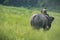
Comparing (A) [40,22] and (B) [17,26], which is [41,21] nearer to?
(A) [40,22]

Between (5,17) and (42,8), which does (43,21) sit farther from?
(5,17)

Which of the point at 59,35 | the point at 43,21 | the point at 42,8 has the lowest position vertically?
the point at 59,35

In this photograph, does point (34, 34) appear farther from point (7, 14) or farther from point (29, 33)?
point (7, 14)

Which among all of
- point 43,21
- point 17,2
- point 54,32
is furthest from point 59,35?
point 17,2

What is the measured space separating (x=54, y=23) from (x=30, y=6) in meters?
0.37

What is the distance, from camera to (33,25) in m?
2.51

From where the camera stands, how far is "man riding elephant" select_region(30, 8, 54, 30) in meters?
2.51

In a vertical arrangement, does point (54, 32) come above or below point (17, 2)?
below

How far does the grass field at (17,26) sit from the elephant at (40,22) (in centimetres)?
5

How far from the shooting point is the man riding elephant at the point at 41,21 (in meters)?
2.51

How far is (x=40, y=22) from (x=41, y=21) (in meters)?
0.02

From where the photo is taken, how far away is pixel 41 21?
252cm

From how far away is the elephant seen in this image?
2.51 meters

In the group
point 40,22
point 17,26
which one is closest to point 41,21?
point 40,22
